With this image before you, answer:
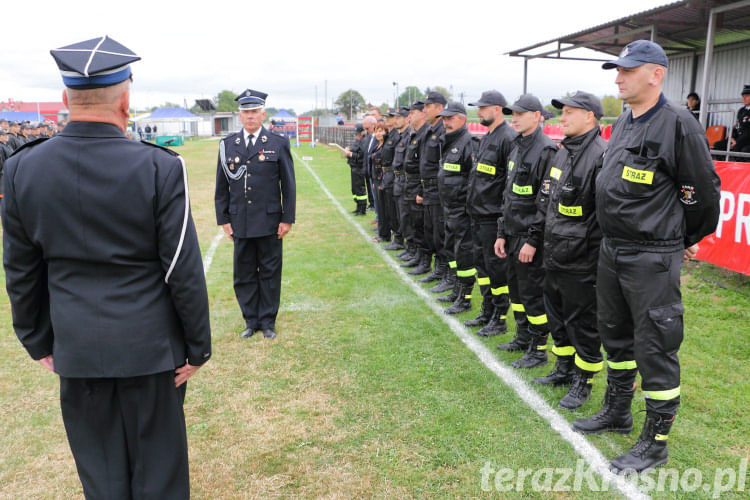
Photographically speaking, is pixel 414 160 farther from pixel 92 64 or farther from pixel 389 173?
pixel 92 64

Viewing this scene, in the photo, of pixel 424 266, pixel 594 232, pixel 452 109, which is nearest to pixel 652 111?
pixel 594 232

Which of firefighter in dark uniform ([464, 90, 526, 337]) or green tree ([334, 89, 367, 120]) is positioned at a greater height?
green tree ([334, 89, 367, 120])

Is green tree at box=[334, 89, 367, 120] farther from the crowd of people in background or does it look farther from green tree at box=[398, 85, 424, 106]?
the crowd of people in background

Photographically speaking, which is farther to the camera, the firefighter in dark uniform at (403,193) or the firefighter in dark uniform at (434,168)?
the firefighter in dark uniform at (403,193)

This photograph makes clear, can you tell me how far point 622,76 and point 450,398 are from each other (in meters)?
2.45

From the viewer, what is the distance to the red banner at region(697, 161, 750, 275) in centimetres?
611

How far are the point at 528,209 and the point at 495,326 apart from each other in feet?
4.69

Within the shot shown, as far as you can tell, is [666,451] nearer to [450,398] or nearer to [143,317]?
[450,398]

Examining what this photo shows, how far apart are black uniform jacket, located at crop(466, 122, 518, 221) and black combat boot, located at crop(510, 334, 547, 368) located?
50.7 inches

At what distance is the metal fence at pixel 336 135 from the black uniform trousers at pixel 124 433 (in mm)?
28063

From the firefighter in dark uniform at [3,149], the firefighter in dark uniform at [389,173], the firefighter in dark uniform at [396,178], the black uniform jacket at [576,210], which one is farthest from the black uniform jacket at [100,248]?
the firefighter in dark uniform at [3,149]

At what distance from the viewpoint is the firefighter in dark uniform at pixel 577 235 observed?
3.79 m

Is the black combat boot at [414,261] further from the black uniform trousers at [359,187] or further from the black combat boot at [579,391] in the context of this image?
the black uniform trousers at [359,187]

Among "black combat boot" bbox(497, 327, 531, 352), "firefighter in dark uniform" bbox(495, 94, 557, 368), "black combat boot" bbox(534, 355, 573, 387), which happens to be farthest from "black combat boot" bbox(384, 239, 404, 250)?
"black combat boot" bbox(534, 355, 573, 387)
